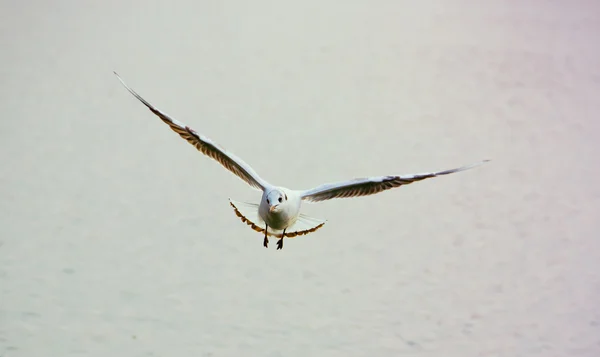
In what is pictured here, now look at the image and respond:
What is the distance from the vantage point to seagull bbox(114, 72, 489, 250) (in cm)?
470

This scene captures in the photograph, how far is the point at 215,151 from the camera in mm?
4922

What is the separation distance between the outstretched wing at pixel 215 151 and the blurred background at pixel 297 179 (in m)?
1.44

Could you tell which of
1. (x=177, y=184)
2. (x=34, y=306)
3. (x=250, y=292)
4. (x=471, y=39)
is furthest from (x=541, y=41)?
(x=34, y=306)

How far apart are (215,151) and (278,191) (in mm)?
429

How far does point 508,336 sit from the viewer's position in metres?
6.50

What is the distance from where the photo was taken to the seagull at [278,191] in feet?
15.4

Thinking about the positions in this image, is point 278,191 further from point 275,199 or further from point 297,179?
point 297,179

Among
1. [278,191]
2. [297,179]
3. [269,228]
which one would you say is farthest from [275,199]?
[297,179]

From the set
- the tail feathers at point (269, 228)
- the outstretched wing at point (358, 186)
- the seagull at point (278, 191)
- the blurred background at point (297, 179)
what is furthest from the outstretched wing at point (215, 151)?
the blurred background at point (297, 179)

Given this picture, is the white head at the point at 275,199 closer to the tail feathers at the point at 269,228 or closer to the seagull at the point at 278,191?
the seagull at the point at 278,191

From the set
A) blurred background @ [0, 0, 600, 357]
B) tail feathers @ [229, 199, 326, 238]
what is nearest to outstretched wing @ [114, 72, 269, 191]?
tail feathers @ [229, 199, 326, 238]

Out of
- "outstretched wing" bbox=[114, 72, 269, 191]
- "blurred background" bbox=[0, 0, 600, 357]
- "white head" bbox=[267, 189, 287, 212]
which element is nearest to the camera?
"white head" bbox=[267, 189, 287, 212]

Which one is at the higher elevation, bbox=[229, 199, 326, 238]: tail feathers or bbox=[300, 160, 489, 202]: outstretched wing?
bbox=[300, 160, 489, 202]: outstretched wing

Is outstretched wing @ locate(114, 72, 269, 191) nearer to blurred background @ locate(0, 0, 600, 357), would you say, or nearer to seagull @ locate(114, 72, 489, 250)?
seagull @ locate(114, 72, 489, 250)
